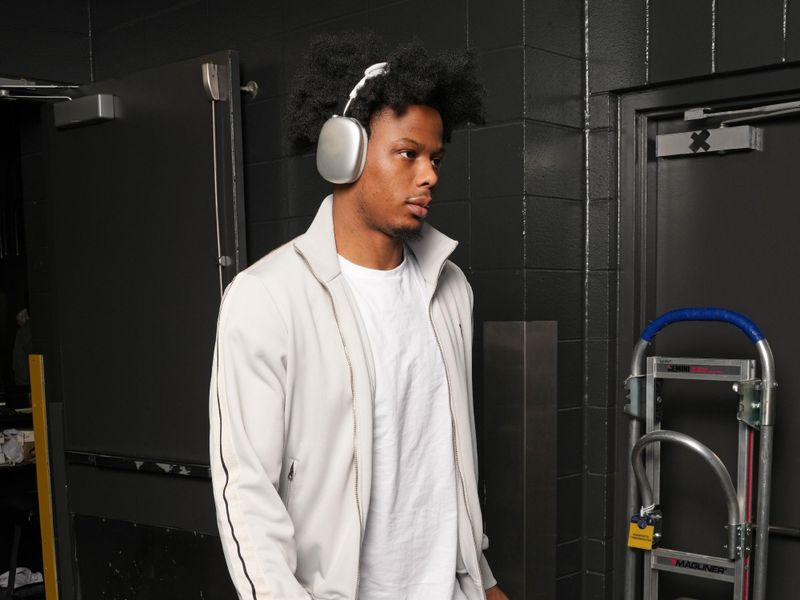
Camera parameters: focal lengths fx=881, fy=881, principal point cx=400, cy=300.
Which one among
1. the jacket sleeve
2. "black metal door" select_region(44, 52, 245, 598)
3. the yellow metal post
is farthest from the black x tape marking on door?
the yellow metal post

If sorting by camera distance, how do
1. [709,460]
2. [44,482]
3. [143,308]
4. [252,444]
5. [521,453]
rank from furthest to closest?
[44,482] → [143,308] → [521,453] → [709,460] → [252,444]

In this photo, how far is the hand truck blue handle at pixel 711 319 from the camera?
7.16ft

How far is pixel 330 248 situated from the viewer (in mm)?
1596

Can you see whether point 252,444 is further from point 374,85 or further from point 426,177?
point 374,85

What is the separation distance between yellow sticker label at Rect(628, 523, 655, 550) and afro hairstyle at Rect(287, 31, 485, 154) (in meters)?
1.22

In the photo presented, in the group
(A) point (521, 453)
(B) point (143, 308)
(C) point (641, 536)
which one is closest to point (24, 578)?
(B) point (143, 308)

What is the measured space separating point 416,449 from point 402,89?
0.65m

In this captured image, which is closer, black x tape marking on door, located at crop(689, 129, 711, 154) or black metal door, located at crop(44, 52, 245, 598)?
black x tape marking on door, located at crop(689, 129, 711, 154)

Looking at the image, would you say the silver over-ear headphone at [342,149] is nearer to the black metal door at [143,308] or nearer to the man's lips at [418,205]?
the man's lips at [418,205]

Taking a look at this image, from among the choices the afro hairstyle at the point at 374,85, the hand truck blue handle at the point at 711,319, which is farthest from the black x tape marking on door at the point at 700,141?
Result: the afro hairstyle at the point at 374,85

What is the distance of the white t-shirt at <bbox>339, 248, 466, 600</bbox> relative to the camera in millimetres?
1556

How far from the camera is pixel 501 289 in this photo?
2.49m

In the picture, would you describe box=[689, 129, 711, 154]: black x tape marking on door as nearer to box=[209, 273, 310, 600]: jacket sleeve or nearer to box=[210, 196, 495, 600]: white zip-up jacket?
box=[210, 196, 495, 600]: white zip-up jacket

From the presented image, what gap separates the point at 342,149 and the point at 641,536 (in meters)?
1.41
